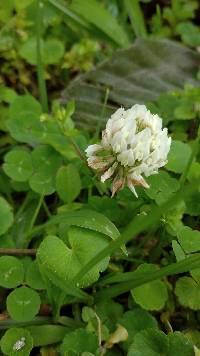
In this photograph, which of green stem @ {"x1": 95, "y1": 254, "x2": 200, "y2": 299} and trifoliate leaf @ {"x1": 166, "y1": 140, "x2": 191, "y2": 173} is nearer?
green stem @ {"x1": 95, "y1": 254, "x2": 200, "y2": 299}

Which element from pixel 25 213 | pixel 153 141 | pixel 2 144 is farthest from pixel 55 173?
pixel 153 141

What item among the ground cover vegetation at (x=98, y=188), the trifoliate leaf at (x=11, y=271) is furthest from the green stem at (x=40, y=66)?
the trifoliate leaf at (x=11, y=271)

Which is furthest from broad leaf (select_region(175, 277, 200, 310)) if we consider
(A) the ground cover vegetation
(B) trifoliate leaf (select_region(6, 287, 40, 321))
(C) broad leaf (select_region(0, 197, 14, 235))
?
(C) broad leaf (select_region(0, 197, 14, 235))

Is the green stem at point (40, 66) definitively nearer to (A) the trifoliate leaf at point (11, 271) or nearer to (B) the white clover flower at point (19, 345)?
(A) the trifoliate leaf at point (11, 271)

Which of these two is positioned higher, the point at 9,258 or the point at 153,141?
the point at 153,141

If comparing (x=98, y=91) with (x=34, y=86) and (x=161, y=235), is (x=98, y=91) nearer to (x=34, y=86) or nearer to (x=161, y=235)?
(x=34, y=86)

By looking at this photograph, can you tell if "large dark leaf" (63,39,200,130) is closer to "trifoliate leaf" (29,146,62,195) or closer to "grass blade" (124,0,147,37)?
"grass blade" (124,0,147,37)

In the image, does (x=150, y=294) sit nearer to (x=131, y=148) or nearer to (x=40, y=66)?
(x=131, y=148)
